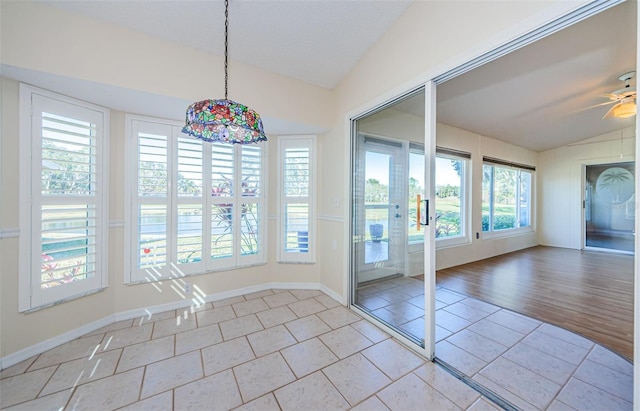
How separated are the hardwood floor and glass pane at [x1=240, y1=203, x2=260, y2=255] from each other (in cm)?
273

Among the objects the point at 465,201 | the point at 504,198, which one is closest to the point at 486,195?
the point at 504,198

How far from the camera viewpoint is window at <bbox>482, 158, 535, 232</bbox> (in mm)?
5004

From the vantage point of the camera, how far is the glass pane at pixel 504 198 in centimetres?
517

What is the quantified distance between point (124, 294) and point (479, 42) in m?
3.70

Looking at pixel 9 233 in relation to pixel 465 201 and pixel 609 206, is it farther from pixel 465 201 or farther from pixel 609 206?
pixel 609 206

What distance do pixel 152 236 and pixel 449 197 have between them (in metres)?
4.28

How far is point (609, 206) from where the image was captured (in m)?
5.08

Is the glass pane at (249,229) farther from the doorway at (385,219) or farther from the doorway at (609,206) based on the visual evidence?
the doorway at (609,206)

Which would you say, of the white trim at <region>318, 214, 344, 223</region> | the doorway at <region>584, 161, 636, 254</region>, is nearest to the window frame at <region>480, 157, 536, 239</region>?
the doorway at <region>584, 161, 636, 254</region>

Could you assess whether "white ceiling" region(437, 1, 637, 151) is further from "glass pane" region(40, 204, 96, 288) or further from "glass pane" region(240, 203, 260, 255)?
"glass pane" region(40, 204, 96, 288)

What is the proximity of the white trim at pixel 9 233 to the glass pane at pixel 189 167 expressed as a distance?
3.83ft

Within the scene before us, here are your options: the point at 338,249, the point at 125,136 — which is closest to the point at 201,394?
the point at 338,249

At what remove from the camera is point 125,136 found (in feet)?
7.94

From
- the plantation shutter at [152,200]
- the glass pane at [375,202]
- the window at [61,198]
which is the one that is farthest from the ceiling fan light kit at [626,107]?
the window at [61,198]
